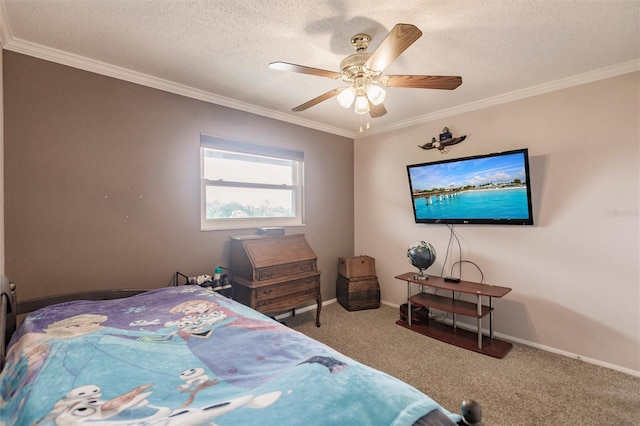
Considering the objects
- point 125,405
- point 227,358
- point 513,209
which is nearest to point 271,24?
point 227,358

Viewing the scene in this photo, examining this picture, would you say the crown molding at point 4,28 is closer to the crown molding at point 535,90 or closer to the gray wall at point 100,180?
the gray wall at point 100,180

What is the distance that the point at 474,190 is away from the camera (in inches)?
121

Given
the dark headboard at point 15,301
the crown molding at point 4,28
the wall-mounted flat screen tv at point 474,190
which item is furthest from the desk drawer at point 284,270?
the crown molding at point 4,28

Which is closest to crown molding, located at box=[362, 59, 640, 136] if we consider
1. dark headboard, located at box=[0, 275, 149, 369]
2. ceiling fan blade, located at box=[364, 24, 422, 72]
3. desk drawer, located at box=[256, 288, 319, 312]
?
ceiling fan blade, located at box=[364, 24, 422, 72]

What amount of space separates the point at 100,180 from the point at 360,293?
121 inches

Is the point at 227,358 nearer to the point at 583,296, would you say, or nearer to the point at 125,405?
the point at 125,405

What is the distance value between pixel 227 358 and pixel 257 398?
1.23 ft

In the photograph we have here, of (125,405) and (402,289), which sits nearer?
(125,405)

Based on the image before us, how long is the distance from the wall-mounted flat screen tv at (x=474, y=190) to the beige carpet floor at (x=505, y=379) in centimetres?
131

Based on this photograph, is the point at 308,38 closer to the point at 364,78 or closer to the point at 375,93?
the point at 364,78

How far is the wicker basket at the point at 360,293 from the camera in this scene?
12.5 ft

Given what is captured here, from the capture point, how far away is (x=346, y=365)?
107cm

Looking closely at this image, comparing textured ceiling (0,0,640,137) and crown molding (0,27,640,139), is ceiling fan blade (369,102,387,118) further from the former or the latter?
crown molding (0,27,640,139)

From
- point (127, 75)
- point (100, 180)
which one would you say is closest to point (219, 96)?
point (127, 75)
